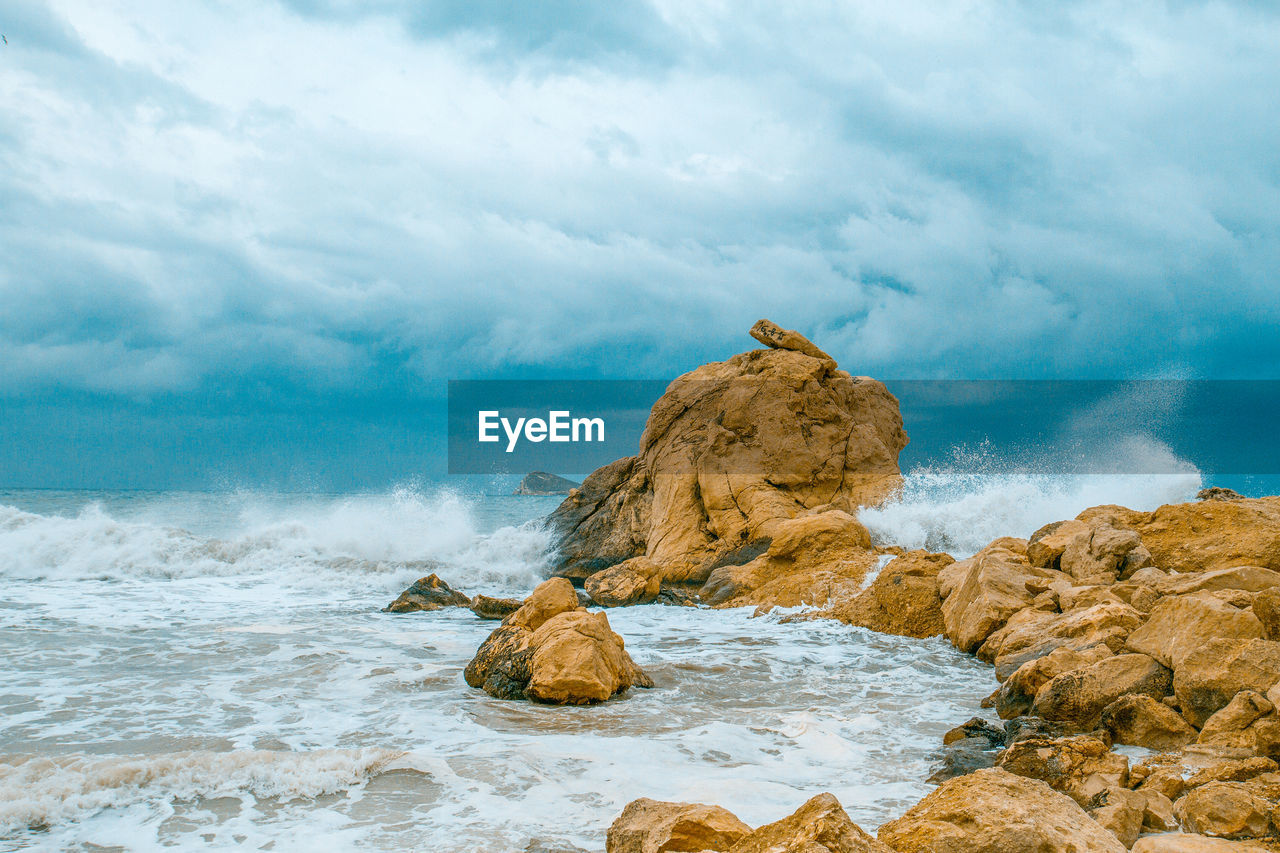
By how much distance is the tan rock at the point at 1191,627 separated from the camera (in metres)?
5.52

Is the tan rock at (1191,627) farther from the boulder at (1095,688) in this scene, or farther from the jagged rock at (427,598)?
the jagged rock at (427,598)

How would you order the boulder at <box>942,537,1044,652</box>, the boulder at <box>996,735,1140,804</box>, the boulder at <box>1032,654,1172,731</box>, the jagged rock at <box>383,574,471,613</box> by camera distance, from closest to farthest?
the boulder at <box>996,735,1140,804</box> → the boulder at <box>1032,654,1172,731</box> → the boulder at <box>942,537,1044,652</box> → the jagged rock at <box>383,574,471,613</box>

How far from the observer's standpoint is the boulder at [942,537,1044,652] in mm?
8484

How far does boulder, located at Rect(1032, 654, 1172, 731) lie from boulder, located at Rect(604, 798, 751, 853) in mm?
3156

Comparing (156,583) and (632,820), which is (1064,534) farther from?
(156,583)

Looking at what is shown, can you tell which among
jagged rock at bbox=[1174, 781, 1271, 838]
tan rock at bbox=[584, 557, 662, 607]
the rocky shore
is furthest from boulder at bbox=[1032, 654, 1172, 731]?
tan rock at bbox=[584, 557, 662, 607]

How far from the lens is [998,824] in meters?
3.09

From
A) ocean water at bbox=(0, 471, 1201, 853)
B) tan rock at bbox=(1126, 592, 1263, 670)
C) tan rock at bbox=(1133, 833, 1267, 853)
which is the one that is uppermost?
tan rock at bbox=(1126, 592, 1263, 670)

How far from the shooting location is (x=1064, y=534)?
414 inches

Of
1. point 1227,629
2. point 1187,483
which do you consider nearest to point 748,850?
point 1227,629

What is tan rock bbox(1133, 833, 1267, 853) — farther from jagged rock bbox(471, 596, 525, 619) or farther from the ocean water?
jagged rock bbox(471, 596, 525, 619)

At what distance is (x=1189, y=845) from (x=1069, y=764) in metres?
1.14

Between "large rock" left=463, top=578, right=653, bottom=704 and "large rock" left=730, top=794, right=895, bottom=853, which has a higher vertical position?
"large rock" left=730, top=794, right=895, bottom=853

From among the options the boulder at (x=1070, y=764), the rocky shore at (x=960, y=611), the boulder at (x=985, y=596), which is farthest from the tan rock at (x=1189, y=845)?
the boulder at (x=985, y=596)
